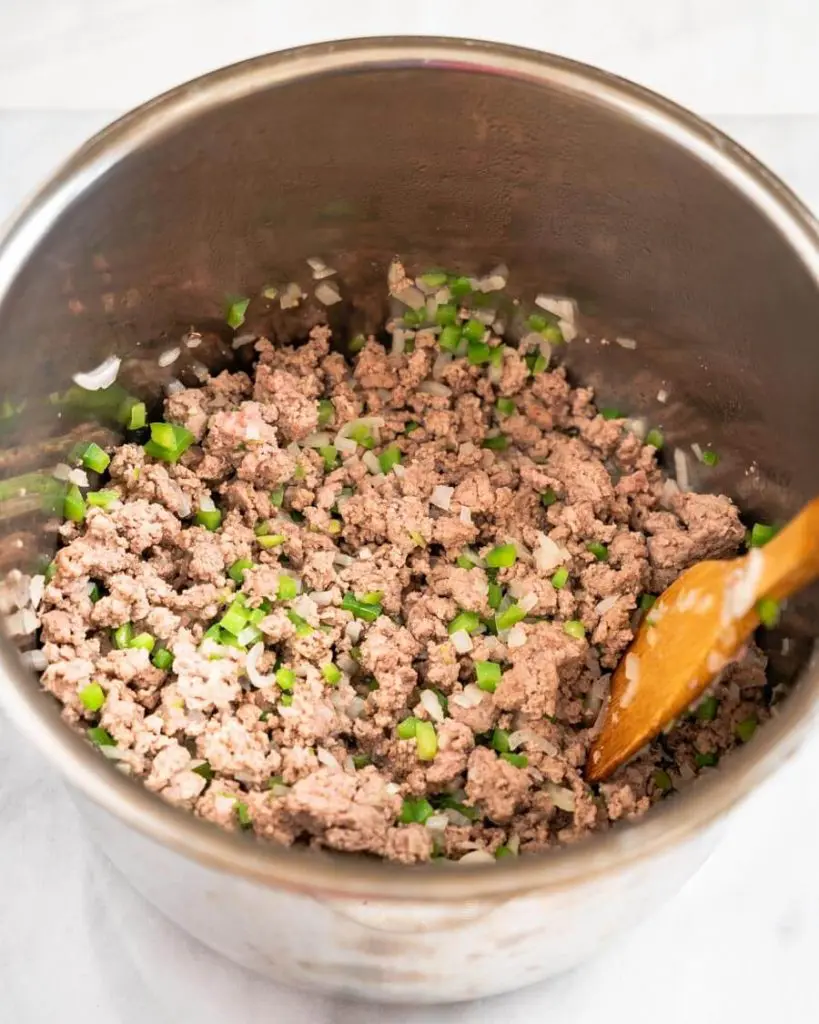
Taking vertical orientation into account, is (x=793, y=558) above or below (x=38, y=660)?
above

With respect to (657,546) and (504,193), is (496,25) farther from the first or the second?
(657,546)

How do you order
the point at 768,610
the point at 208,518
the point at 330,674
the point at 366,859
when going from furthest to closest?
the point at 208,518
the point at 330,674
the point at 768,610
the point at 366,859

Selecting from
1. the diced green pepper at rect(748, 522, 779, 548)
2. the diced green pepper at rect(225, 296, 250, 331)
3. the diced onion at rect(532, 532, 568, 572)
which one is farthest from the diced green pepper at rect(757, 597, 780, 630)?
the diced green pepper at rect(225, 296, 250, 331)

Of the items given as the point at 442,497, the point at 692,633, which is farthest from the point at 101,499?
the point at 692,633

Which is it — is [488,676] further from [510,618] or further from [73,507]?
[73,507]

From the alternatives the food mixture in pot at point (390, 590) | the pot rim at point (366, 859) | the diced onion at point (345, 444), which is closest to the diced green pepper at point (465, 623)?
the food mixture in pot at point (390, 590)

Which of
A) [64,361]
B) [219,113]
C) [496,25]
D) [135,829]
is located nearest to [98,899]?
[135,829]

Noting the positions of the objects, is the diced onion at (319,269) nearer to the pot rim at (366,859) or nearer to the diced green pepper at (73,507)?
the pot rim at (366,859)
